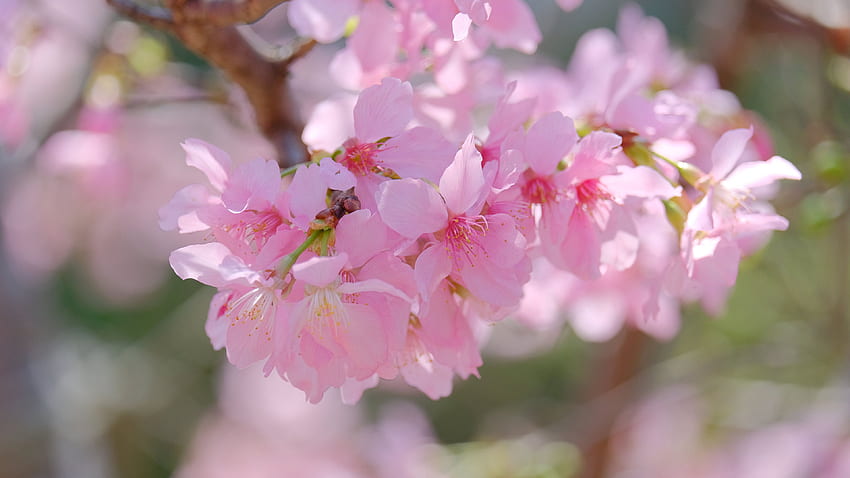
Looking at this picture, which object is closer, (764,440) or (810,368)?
(764,440)

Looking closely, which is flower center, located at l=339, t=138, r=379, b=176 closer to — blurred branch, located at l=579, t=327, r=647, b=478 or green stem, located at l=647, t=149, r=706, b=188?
green stem, located at l=647, t=149, r=706, b=188

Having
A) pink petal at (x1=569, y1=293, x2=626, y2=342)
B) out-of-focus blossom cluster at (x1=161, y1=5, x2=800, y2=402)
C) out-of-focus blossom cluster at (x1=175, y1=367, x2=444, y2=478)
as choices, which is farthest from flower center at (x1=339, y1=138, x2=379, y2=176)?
out-of-focus blossom cluster at (x1=175, y1=367, x2=444, y2=478)

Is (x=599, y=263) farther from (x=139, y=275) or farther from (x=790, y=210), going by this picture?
(x=139, y=275)

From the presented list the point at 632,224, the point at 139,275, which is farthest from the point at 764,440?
the point at 139,275

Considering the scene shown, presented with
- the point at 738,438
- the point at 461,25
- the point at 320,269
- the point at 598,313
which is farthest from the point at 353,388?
the point at 738,438

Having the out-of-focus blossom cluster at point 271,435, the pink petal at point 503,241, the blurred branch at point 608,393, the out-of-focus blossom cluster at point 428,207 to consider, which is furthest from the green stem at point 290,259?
the out-of-focus blossom cluster at point 271,435

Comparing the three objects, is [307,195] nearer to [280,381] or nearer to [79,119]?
[79,119]
